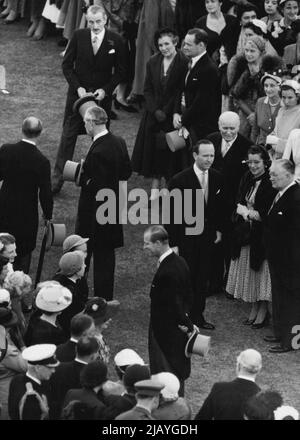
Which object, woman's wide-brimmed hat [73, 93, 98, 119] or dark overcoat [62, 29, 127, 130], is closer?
woman's wide-brimmed hat [73, 93, 98, 119]

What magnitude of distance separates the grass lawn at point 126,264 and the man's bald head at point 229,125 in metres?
1.54

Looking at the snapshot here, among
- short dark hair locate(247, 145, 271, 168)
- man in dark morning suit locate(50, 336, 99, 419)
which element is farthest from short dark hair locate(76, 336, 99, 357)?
short dark hair locate(247, 145, 271, 168)

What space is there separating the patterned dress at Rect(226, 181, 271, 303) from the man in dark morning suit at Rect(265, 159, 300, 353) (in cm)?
30

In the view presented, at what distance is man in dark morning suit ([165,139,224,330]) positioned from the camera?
39.6 feet

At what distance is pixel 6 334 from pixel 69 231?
383 centimetres

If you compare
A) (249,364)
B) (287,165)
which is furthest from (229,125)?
(249,364)

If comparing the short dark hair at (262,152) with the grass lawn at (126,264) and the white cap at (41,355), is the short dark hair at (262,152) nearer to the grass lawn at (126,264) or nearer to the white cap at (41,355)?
the grass lawn at (126,264)

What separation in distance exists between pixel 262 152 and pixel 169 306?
2153 mm

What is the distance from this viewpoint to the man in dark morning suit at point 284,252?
1166 cm

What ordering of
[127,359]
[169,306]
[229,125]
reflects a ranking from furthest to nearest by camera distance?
1. [229,125]
2. [169,306]
3. [127,359]

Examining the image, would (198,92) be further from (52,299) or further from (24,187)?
(52,299)

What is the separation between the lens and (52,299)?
10180mm

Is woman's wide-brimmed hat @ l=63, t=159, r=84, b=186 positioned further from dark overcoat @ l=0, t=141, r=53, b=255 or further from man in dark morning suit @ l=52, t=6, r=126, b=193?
man in dark morning suit @ l=52, t=6, r=126, b=193

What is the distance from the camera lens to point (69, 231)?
13.7 metres
